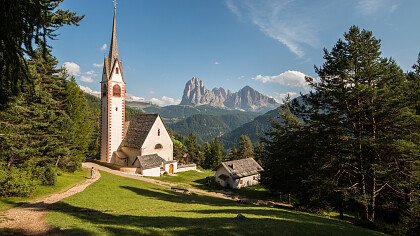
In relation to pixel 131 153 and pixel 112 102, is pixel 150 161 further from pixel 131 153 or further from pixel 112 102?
pixel 112 102

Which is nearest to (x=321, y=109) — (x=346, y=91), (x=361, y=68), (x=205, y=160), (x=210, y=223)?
(x=346, y=91)

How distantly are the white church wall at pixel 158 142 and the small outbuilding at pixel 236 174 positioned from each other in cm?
1009

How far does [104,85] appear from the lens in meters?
49.1

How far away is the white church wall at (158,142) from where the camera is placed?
1890 inches

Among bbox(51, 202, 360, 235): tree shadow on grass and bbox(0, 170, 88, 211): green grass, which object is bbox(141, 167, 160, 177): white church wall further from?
bbox(51, 202, 360, 235): tree shadow on grass

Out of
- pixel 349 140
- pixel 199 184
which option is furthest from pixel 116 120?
pixel 349 140

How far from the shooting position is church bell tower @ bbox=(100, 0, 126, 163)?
4781 centimetres

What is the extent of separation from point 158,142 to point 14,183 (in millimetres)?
29923

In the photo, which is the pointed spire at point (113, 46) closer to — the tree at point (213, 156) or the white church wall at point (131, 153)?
the white church wall at point (131, 153)

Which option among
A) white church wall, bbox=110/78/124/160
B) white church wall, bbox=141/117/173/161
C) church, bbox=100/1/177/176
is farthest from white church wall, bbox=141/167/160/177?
white church wall, bbox=110/78/124/160

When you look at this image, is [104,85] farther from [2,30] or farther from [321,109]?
[2,30]

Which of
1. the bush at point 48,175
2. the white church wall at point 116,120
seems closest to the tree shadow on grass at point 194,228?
the bush at point 48,175

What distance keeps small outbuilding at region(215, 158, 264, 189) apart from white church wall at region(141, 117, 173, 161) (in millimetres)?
10092

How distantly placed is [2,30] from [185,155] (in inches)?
3408
